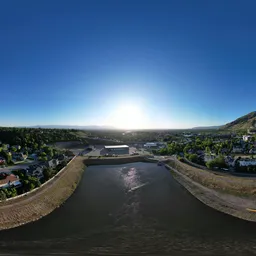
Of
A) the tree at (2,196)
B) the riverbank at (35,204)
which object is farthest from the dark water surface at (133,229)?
the tree at (2,196)

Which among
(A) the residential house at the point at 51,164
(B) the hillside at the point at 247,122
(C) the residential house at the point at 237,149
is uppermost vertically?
(B) the hillside at the point at 247,122

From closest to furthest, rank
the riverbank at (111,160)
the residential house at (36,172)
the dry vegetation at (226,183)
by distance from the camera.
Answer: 1. the dry vegetation at (226,183)
2. the residential house at (36,172)
3. the riverbank at (111,160)

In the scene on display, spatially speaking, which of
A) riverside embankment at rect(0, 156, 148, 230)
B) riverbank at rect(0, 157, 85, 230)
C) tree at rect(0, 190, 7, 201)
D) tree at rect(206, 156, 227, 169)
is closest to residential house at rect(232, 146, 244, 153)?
tree at rect(206, 156, 227, 169)

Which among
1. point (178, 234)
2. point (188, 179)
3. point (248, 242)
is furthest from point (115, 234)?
point (188, 179)

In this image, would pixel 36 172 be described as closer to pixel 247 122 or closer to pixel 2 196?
pixel 2 196

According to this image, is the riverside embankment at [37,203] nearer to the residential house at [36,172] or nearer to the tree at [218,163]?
the residential house at [36,172]

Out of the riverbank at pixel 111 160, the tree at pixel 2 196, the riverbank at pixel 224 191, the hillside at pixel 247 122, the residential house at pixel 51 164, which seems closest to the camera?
Answer: the tree at pixel 2 196

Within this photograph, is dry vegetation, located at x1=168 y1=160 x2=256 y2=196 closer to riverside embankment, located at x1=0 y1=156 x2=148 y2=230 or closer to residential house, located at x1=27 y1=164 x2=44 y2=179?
riverside embankment, located at x1=0 y1=156 x2=148 y2=230
